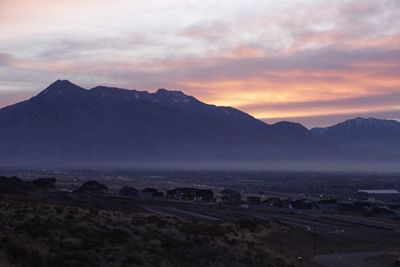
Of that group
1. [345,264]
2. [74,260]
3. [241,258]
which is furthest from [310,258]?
[74,260]

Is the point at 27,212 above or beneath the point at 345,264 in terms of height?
above

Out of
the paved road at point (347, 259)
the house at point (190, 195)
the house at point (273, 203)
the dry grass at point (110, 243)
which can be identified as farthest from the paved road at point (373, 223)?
the dry grass at point (110, 243)

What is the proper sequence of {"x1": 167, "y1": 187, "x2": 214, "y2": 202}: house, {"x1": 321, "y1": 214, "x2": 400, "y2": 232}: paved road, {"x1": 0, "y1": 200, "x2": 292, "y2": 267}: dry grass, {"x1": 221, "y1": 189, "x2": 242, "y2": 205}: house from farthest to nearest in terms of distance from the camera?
{"x1": 167, "y1": 187, "x2": 214, "y2": 202}: house
{"x1": 221, "y1": 189, "x2": 242, "y2": 205}: house
{"x1": 321, "y1": 214, "x2": 400, "y2": 232}: paved road
{"x1": 0, "y1": 200, "x2": 292, "y2": 267}: dry grass

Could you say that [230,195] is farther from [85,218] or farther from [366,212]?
[85,218]

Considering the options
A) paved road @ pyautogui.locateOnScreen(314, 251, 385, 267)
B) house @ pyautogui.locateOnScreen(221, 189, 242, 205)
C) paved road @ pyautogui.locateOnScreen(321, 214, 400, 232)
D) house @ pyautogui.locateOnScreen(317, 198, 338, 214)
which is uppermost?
house @ pyautogui.locateOnScreen(221, 189, 242, 205)

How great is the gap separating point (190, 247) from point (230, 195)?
81393 mm

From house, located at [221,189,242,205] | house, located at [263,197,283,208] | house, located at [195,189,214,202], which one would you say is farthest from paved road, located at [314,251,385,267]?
house, located at [195,189,214,202]

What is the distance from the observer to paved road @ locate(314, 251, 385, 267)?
4681cm

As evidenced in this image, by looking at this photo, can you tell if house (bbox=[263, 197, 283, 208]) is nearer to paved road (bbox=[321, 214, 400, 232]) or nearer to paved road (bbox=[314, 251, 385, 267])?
paved road (bbox=[321, 214, 400, 232])

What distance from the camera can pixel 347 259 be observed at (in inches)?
1971

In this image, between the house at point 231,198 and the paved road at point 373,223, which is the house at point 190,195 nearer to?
the house at point 231,198

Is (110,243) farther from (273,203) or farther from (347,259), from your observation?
(273,203)

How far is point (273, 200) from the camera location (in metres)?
112

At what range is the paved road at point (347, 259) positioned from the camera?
46812 millimetres
